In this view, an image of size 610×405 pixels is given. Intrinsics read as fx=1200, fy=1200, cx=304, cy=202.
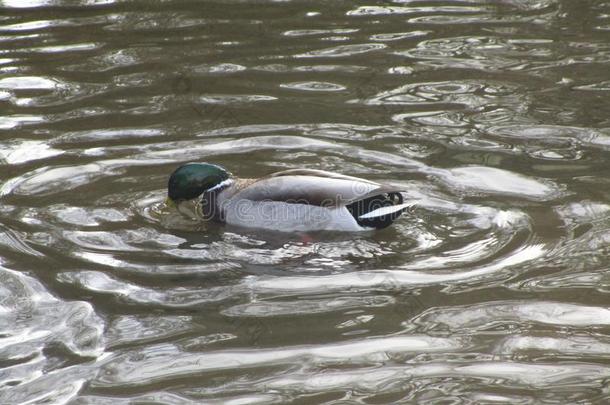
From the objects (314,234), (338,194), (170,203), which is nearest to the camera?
(338,194)

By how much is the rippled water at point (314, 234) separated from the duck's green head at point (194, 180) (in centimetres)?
17

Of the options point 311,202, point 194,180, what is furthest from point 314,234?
point 194,180

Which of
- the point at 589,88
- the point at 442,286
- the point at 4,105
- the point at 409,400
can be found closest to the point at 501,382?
the point at 409,400

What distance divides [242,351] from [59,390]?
825mm

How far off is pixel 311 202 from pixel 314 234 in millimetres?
213

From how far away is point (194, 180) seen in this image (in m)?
7.22

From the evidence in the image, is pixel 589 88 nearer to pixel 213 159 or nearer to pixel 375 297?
pixel 213 159

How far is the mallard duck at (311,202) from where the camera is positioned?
6.79 meters

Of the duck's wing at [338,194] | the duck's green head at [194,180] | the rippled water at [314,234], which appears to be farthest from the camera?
the duck's green head at [194,180]

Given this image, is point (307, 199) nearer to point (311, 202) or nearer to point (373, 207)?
point (311, 202)

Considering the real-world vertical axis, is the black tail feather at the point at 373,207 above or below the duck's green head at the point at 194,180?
below

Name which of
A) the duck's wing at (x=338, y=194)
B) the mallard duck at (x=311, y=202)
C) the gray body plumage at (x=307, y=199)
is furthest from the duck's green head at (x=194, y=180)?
the duck's wing at (x=338, y=194)

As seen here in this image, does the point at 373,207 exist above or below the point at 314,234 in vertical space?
above

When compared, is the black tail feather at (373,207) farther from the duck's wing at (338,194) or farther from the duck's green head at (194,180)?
the duck's green head at (194,180)
